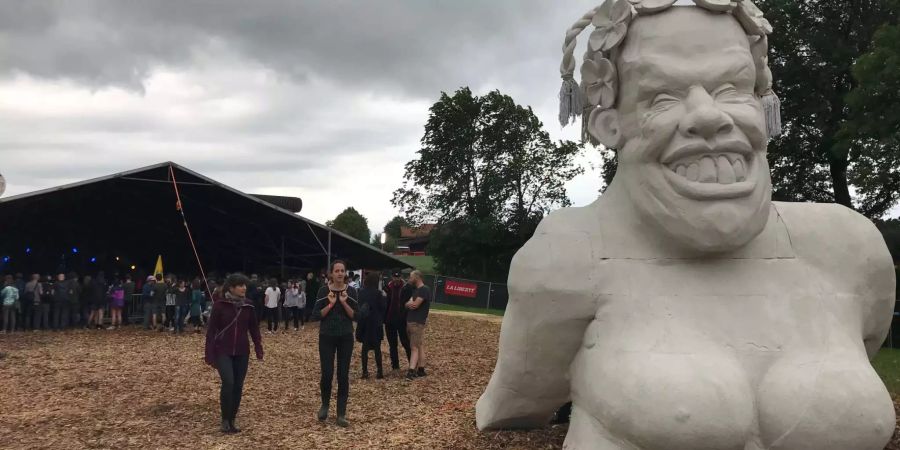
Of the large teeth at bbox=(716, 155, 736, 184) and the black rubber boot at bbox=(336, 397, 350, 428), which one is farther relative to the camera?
the black rubber boot at bbox=(336, 397, 350, 428)

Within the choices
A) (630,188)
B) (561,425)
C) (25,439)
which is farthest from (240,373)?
(630,188)

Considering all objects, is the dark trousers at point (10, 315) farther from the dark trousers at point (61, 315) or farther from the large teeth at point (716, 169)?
the large teeth at point (716, 169)

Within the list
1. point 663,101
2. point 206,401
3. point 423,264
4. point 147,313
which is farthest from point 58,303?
point 423,264

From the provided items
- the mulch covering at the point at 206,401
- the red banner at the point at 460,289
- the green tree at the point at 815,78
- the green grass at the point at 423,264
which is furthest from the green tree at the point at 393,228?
the mulch covering at the point at 206,401

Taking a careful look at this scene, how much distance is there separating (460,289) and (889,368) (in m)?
A: 17.3

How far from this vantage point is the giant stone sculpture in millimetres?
2768

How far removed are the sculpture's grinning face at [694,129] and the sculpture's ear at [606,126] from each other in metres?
0.06

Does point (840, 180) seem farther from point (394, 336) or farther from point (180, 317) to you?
point (180, 317)

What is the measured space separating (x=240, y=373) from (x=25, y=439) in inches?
81.0

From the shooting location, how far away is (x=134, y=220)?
71.2 feet

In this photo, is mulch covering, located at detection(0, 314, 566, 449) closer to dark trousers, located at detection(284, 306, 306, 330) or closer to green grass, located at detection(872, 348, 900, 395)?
dark trousers, located at detection(284, 306, 306, 330)

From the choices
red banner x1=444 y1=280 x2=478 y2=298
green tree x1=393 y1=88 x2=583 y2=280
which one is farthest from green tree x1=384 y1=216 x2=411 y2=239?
red banner x1=444 y1=280 x2=478 y2=298

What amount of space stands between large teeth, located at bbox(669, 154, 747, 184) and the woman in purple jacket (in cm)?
451

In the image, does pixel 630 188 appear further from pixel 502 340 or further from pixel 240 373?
pixel 240 373
